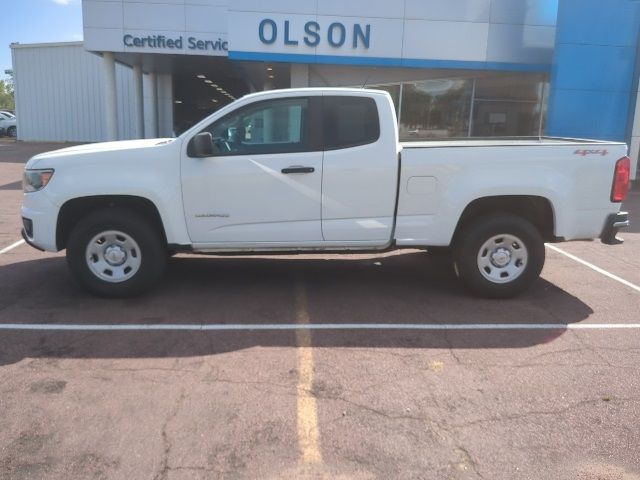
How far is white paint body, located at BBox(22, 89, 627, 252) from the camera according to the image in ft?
18.0

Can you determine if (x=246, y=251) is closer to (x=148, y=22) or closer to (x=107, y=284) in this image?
(x=107, y=284)

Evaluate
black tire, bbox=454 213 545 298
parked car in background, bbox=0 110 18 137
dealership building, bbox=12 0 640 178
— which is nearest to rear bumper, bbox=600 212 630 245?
black tire, bbox=454 213 545 298

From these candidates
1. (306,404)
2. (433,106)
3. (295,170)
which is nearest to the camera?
(306,404)

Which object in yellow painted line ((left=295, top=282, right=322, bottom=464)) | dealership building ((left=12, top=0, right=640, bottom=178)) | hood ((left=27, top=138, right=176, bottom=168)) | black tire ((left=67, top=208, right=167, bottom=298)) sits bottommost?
yellow painted line ((left=295, top=282, right=322, bottom=464))

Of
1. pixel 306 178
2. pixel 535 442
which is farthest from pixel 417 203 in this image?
pixel 535 442

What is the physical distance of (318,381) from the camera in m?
4.08

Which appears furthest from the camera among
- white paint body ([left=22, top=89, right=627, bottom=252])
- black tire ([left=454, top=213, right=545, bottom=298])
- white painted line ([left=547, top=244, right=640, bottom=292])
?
white painted line ([left=547, top=244, right=640, bottom=292])

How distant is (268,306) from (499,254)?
7.88 ft

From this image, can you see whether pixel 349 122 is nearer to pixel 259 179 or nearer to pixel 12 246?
pixel 259 179

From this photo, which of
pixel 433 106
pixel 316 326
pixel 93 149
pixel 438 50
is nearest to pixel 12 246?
pixel 93 149

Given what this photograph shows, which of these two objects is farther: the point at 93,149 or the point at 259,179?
the point at 93,149

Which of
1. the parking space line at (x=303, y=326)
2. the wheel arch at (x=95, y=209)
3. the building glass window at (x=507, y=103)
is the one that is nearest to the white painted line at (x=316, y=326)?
the parking space line at (x=303, y=326)

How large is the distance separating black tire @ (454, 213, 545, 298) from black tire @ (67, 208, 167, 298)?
3026 millimetres

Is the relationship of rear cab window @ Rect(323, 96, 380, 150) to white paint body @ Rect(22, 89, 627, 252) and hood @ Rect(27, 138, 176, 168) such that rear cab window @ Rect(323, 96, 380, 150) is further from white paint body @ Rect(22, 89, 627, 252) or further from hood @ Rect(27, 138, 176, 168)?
hood @ Rect(27, 138, 176, 168)
